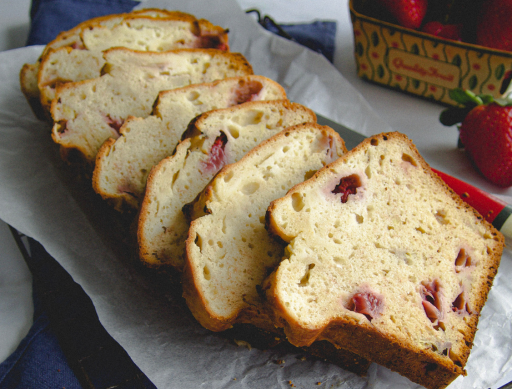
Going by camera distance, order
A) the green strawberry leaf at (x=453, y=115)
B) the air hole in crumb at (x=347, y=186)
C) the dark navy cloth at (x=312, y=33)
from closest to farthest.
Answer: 1. the air hole in crumb at (x=347, y=186)
2. the green strawberry leaf at (x=453, y=115)
3. the dark navy cloth at (x=312, y=33)

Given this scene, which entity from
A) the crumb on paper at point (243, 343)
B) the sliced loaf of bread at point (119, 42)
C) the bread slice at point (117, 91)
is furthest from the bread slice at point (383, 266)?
the sliced loaf of bread at point (119, 42)

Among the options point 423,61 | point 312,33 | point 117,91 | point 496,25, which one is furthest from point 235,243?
point 312,33

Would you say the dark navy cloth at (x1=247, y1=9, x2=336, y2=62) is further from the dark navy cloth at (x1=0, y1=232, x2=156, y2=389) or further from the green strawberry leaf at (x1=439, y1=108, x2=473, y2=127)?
the dark navy cloth at (x1=0, y1=232, x2=156, y2=389)

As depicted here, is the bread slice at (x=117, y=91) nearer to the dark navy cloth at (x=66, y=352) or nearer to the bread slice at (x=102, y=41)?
the bread slice at (x=102, y=41)

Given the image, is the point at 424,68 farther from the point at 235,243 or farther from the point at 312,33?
the point at 235,243

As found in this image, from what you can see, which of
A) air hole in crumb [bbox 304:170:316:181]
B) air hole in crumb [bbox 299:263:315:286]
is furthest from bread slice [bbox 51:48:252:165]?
air hole in crumb [bbox 299:263:315:286]

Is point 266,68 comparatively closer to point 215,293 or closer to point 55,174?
point 55,174

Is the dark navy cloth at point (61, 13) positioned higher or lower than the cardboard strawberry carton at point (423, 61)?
lower
